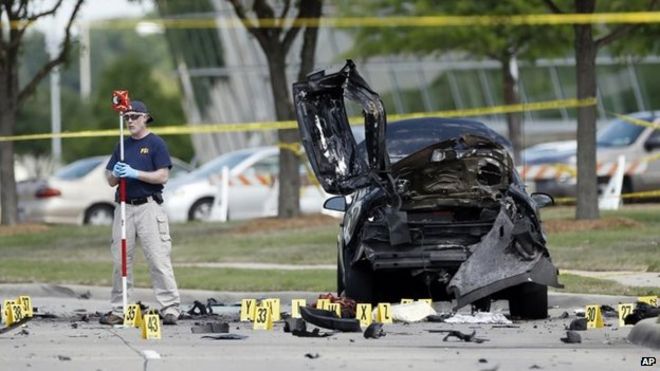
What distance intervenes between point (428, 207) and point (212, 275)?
6.04 m

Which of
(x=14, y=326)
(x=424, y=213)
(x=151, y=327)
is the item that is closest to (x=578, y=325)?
(x=424, y=213)

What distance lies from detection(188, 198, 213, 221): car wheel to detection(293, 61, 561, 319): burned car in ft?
53.6

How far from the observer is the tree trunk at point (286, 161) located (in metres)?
26.3

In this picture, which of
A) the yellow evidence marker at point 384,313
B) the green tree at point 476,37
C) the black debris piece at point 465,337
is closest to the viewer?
the black debris piece at point 465,337

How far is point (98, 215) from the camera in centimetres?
3189

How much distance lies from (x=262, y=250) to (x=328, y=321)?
9791mm

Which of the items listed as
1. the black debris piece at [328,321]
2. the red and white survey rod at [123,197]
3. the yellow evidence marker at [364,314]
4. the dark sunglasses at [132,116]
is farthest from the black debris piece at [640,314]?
the dark sunglasses at [132,116]

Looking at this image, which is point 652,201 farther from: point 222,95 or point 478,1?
point 222,95

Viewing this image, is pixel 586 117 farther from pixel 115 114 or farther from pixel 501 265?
pixel 115 114

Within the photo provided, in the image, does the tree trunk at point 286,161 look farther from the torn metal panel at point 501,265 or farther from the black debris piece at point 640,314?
the black debris piece at point 640,314

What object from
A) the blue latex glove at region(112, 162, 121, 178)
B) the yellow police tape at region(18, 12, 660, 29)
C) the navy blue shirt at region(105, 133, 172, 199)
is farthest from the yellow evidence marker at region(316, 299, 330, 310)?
the yellow police tape at region(18, 12, 660, 29)

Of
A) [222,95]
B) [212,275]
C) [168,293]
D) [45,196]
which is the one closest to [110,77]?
[222,95]

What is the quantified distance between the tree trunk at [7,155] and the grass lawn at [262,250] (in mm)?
554

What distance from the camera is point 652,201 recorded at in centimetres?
2953
